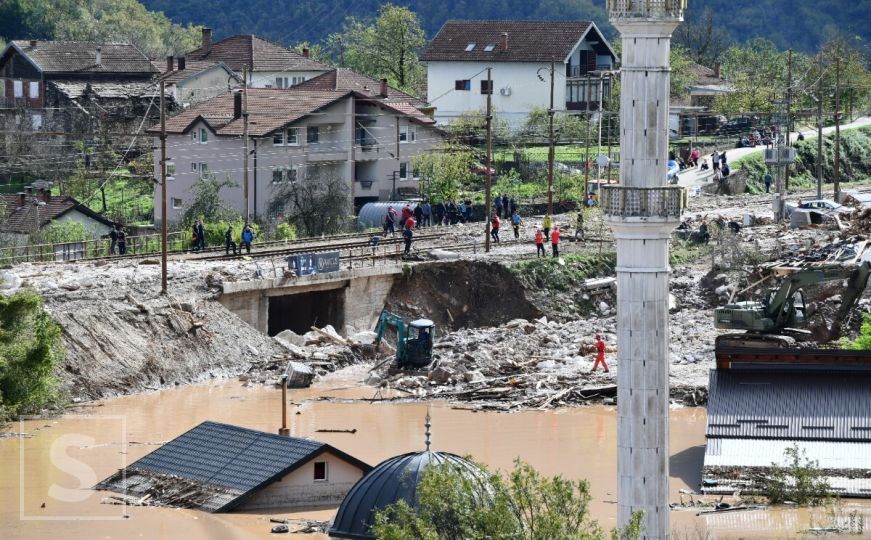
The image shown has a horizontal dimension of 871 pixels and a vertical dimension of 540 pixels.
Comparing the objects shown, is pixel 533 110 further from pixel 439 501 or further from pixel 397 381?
pixel 439 501

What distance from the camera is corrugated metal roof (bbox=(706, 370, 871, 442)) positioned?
116 ft

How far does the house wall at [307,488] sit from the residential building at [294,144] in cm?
3545

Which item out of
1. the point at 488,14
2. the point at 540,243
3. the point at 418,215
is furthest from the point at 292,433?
the point at 488,14

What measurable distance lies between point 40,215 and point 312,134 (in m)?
13.7

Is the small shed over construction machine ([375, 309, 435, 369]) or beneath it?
beneath

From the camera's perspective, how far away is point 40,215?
6331 centimetres

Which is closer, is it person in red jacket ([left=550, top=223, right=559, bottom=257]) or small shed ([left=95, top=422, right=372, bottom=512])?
small shed ([left=95, top=422, right=372, bottom=512])

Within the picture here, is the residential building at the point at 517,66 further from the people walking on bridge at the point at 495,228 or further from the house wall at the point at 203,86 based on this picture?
the people walking on bridge at the point at 495,228

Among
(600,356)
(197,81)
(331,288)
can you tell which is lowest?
Answer: (600,356)

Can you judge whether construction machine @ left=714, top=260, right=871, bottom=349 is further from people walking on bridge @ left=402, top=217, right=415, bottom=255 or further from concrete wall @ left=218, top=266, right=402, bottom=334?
people walking on bridge @ left=402, top=217, right=415, bottom=255

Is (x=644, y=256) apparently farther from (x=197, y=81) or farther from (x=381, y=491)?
(x=197, y=81)

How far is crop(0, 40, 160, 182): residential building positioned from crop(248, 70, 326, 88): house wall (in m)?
5.20

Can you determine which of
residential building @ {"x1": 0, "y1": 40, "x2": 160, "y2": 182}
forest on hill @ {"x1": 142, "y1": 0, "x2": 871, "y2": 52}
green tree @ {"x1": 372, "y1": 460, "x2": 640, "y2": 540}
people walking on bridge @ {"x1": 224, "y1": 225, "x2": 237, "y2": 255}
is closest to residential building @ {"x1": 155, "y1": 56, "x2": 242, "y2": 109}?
residential building @ {"x1": 0, "y1": 40, "x2": 160, "y2": 182}

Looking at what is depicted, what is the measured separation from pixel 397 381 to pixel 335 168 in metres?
27.7
